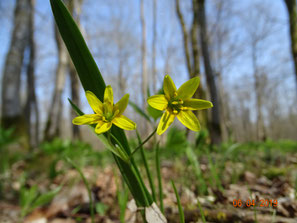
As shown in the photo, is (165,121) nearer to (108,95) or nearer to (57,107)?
(108,95)

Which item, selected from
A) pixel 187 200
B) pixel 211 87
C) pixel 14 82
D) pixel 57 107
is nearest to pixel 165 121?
pixel 187 200

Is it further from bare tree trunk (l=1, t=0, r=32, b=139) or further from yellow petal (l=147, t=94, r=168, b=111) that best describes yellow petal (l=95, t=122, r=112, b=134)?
bare tree trunk (l=1, t=0, r=32, b=139)

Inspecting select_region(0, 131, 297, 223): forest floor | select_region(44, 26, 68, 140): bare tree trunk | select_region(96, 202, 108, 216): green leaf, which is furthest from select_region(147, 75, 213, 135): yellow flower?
select_region(44, 26, 68, 140): bare tree trunk

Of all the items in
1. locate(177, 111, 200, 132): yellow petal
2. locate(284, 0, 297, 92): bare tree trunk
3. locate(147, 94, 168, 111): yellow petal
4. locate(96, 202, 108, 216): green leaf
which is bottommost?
locate(96, 202, 108, 216): green leaf

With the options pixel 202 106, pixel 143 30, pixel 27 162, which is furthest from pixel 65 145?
pixel 143 30

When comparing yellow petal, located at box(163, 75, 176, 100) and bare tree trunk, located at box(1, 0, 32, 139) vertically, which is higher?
bare tree trunk, located at box(1, 0, 32, 139)

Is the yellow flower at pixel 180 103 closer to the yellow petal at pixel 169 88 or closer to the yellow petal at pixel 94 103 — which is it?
the yellow petal at pixel 169 88

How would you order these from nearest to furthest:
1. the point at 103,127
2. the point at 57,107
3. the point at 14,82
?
the point at 103,127 < the point at 14,82 < the point at 57,107
